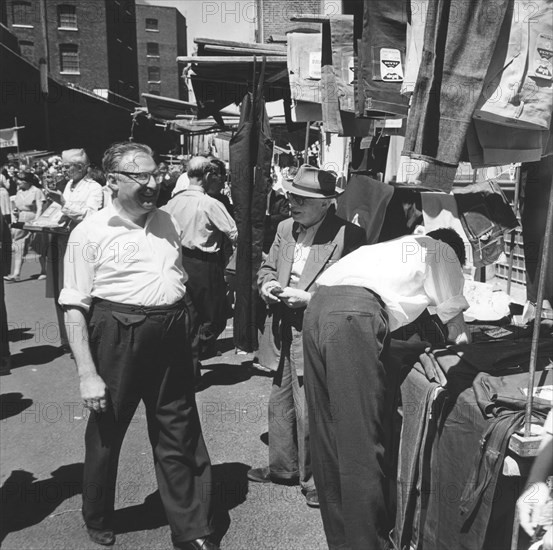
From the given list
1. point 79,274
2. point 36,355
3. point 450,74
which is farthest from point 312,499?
point 36,355

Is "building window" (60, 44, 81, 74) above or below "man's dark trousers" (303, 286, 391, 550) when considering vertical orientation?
above

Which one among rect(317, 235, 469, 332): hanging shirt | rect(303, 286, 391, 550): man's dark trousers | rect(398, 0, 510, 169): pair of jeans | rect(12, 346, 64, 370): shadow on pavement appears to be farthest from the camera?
rect(12, 346, 64, 370): shadow on pavement

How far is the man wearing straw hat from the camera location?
3.91 meters

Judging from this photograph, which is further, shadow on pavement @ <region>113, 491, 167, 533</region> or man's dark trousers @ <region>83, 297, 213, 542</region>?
shadow on pavement @ <region>113, 491, 167, 533</region>

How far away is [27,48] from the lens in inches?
1831

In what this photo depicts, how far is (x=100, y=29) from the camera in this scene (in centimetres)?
4775

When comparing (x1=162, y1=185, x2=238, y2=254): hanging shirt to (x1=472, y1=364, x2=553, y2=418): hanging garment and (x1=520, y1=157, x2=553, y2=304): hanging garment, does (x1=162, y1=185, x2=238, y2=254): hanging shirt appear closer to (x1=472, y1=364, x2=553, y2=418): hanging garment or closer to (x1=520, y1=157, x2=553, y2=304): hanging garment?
(x1=520, y1=157, x2=553, y2=304): hanging garment

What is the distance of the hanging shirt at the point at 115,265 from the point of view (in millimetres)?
3367

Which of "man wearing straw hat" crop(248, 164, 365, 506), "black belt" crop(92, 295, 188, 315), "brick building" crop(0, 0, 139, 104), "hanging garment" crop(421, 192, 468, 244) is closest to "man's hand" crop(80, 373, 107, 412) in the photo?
"black belt" crop(92, 295, 188, 315)

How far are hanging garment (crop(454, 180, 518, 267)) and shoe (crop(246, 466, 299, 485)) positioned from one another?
1940 millimetres

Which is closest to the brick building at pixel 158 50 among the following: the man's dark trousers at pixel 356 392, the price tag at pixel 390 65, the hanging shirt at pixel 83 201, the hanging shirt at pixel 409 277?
the hanging shirt at pixel 83 201

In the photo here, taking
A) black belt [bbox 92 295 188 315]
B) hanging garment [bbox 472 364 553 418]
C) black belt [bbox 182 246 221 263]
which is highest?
black belt [bbox 92 295 188 315]

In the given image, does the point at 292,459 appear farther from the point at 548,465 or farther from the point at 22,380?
the point at 22,380

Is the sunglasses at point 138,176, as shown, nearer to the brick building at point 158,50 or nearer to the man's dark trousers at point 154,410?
the man's dark trousers at point 154,410
